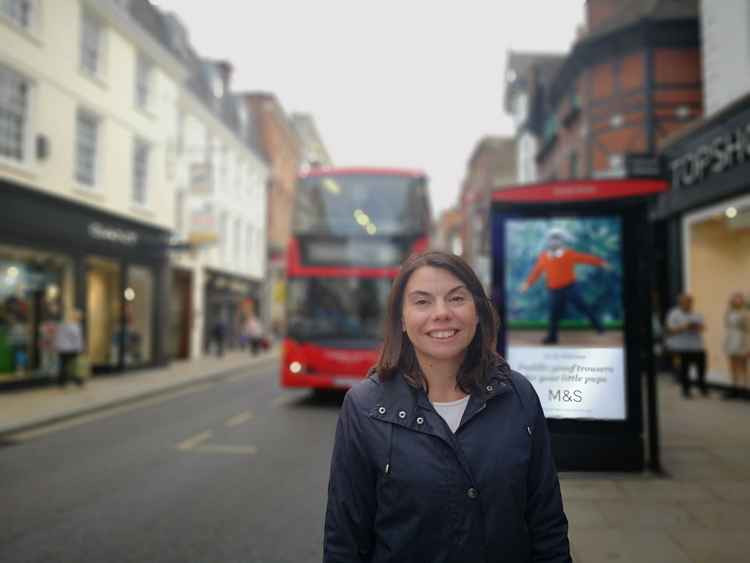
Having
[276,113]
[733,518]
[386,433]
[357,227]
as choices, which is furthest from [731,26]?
[276,113]

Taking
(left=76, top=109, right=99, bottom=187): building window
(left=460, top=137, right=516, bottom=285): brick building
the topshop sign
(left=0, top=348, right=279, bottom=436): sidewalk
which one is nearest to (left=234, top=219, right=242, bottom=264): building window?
(left=0, top=348, right=279, bottom=436): sidewalk

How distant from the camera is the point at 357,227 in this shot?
427 inches

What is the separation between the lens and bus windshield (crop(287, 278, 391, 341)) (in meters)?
10.7

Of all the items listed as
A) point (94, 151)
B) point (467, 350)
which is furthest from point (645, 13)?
point (467, 350)

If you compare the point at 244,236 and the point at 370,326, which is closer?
the point at 370,326

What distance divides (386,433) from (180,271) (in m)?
22.9

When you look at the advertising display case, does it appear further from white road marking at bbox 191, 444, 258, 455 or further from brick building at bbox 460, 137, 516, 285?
brick building at bbox 460, 137, 516, 285

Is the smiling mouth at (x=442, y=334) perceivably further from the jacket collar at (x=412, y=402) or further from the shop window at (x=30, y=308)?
the shop window at (x=30, y=308)

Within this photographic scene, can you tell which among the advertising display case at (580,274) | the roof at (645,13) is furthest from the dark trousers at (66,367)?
the roof at (645,13)

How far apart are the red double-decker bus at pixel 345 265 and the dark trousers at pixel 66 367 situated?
5496mm

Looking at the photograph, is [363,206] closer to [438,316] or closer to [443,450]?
[438,316]

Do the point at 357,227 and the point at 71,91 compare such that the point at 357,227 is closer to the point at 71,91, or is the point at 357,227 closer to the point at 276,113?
the point at 71,91

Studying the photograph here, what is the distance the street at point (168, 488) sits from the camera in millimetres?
4215

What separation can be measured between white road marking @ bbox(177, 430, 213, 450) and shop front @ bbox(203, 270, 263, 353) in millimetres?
16259
